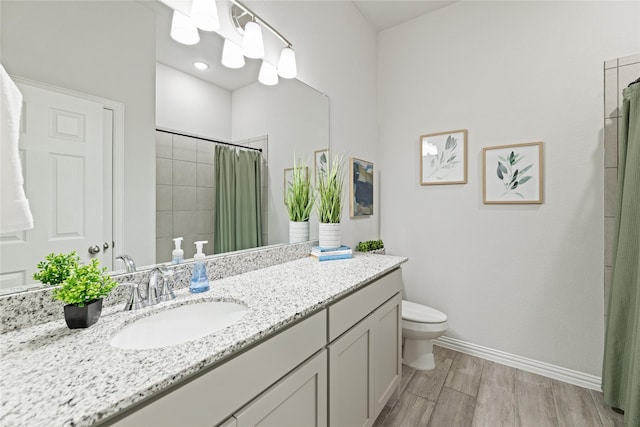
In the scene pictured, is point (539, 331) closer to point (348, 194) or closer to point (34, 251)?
point (348, 194)

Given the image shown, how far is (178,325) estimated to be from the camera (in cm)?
96

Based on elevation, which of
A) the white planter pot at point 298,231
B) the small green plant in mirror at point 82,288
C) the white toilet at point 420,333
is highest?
the white planter pot at point 298,231

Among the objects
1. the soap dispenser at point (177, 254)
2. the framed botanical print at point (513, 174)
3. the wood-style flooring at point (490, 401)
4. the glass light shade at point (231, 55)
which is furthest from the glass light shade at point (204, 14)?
the wood-style flooring at point (490, 401)

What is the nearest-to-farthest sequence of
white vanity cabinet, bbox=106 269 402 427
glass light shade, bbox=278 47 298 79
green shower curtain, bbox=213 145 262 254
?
white vanity cabinet, bbox=106 269 402 427
green shower curtain, bbox=213 145 262 254
glass light shade, bbox=278 47 298 79

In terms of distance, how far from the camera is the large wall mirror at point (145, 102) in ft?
2.76

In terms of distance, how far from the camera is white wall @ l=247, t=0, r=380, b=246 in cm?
181

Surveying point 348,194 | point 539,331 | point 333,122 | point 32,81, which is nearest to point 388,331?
point 348,194

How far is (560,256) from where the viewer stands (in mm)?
1966

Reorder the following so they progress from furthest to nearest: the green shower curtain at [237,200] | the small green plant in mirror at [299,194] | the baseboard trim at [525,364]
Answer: the baseboard trim at [525,364] → the small green plant in mirror at [299,194] → the green shower curtain at [237,200]

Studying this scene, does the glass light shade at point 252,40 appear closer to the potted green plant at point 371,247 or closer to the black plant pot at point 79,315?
the black plant pot at point 79,315

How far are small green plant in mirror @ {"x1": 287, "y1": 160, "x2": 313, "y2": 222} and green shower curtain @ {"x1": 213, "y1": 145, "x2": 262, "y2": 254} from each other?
0.77 feet

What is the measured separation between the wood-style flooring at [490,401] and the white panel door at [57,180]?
1.65 m

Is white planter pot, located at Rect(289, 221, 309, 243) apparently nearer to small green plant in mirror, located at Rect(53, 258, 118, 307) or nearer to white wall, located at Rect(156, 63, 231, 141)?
white wall, located at Rect(156, 63, 231, 141)

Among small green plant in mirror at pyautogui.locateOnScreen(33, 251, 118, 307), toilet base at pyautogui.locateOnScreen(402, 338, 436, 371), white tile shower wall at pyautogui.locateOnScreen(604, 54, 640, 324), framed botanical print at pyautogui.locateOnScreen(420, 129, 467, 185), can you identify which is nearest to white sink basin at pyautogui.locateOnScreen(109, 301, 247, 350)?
small green plant in mirror at pyautogui.locateOnScreen(33, 251, 118, 307)
